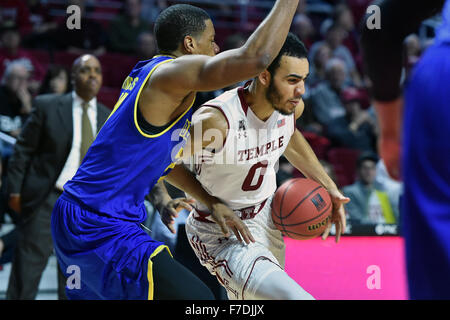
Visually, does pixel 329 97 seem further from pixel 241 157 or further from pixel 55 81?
pixel 241 157

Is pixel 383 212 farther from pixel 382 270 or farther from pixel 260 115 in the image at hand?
pixel 260 115

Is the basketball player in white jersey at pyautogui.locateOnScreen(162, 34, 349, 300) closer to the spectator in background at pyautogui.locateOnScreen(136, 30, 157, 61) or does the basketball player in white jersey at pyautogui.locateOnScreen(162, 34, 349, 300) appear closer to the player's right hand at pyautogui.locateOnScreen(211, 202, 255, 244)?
the player's right hand at pyautogui.locateOnScreen(211, 202, 255, 244)

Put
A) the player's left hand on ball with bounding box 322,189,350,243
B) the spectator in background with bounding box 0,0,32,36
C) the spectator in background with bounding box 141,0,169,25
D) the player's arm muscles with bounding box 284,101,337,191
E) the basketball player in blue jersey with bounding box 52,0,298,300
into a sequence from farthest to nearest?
the spectator in background with bounding box 141,0,169,25
the spectator in background with bounding box 0,0,32,36
the player's arm muscles with bounding box 284,101,337,191
the player's left hand on ball with bounding box 322,189,350,243
the basketball player in blue jersey with bounding box 52,0,298,300

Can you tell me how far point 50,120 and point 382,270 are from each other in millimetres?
→ 2827

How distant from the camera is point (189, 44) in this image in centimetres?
300

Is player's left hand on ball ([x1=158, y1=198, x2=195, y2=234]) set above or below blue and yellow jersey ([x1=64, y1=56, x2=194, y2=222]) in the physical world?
below

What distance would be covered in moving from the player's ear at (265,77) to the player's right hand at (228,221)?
67 cm

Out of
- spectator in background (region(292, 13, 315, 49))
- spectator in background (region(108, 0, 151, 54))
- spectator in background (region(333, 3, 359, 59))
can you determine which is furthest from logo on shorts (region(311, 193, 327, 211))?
spectator in background (region(333, 3, 359, 59))

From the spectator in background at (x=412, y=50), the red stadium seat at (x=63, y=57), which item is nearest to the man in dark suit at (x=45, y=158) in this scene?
the red stadium seat at (x=63, y=57)

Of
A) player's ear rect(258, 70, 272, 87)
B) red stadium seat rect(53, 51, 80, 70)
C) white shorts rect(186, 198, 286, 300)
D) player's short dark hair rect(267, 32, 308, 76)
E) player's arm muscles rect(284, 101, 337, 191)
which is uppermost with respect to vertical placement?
player's short dark hair rect(267, 32, 308, 76)

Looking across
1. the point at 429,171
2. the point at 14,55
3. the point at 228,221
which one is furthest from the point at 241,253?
the point at 14,55

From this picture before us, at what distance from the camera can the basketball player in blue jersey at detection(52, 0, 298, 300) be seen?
2604mm

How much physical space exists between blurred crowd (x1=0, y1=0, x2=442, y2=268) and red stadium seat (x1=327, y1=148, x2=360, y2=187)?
0.01 meters

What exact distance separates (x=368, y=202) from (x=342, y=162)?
1.39m
